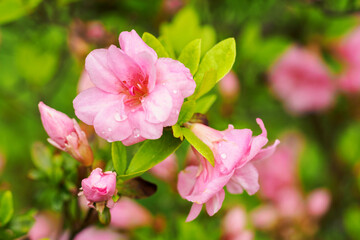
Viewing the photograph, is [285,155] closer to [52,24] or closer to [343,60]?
[343,60]

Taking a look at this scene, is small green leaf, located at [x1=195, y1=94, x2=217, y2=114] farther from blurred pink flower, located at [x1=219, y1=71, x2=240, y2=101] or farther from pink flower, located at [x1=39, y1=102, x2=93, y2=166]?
blurred pink flower, located at [x1=219, y1=71, x2=240, y2=101]

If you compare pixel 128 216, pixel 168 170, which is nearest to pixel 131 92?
pixel 168 170

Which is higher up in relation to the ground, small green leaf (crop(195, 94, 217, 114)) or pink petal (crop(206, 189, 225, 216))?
small green leaf (crop(195, 94, 217, 114))

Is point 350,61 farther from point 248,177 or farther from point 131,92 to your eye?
point 131,92

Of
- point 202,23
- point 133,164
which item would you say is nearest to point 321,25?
point 202,23

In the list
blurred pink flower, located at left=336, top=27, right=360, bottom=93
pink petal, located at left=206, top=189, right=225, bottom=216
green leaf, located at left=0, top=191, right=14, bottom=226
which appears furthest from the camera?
blurred pink flower, located at left=336, top=27, right=360, bottom=93

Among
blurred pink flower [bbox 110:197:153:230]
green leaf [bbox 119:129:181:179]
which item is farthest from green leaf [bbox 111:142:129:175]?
blurred pink flower [bbox 110:197:153:230]

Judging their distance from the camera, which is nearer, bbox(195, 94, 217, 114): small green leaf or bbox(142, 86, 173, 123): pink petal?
bbox(142, 86, 173, 123): pink petal
